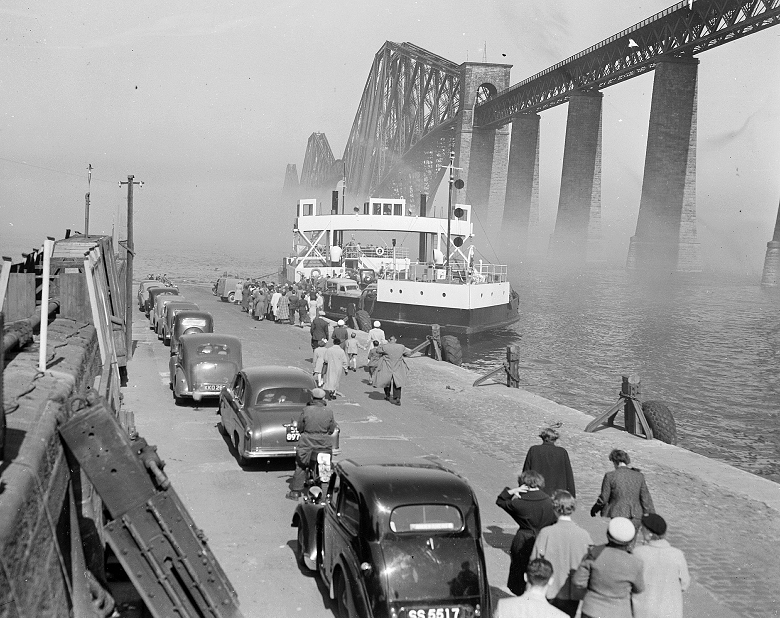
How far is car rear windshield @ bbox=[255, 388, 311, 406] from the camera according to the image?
1204 centimetres

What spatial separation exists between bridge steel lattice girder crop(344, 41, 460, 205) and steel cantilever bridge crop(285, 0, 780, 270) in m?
0.22

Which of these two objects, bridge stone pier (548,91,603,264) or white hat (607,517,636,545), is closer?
white hat (607,517,636,545)

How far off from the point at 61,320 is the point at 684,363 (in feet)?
102

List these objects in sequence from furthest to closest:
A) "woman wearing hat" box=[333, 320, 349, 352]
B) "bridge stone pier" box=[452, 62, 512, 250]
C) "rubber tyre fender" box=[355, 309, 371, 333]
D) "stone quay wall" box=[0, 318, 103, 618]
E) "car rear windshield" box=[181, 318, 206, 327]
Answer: "bridge stone pier" box=[452, 62, 512, 250] < "rubber tyre fender" box=[355, 309, 371, 333] < "car rear windshield" box=[181, 318, 206, 327] < "woman wearing hat" box=[333, 320, 349, 352] < "stone quay wall" box=[0, 318, 103, 618]

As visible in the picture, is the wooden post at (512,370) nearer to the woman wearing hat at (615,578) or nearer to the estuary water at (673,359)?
the estuary water at (673,359)

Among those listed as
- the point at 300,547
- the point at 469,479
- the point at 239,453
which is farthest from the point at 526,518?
the point at 239,453

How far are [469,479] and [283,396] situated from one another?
2.96 m

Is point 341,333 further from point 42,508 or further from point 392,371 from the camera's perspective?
point 42,508

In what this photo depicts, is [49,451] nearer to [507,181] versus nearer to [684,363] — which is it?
[684,363]

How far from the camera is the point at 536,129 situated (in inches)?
4104

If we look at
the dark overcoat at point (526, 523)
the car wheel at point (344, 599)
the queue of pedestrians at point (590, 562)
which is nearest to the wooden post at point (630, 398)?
the queue of pedestrians at point (590, 562)

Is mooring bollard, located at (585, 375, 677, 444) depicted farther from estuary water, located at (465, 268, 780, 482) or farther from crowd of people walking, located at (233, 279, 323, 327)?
crowd of people walking, located at (233, 279, 323, 327)

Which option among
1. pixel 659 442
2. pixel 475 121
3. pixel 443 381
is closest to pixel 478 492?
pixel 659 442

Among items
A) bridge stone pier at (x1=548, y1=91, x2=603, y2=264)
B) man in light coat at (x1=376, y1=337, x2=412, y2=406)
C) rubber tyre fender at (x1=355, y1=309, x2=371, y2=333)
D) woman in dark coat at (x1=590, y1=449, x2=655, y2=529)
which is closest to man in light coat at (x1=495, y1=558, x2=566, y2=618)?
woman in dark coat at (x1=590, y1=449, x2=655, y2=529)
